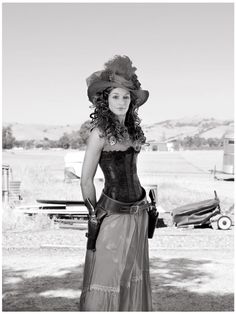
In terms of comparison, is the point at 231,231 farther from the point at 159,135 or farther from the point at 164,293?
the point at 159,135

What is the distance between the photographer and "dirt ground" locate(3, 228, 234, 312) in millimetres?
6453

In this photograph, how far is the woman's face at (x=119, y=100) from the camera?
3971mm

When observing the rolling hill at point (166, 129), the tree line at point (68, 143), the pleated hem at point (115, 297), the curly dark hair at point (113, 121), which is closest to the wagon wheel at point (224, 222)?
the pleated hem at point (115, 297)

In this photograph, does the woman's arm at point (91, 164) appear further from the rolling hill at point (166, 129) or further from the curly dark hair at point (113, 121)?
the rolling hill at point (166, 129)

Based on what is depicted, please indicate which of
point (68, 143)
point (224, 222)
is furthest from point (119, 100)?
point (68, 143)

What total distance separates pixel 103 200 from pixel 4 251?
5952 millimetres

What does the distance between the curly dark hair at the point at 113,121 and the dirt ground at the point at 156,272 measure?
297cm

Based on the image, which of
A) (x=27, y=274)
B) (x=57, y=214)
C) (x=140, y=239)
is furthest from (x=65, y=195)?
(x=140, y=239)

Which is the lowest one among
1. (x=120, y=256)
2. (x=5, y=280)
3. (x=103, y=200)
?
(x=5, y=280)

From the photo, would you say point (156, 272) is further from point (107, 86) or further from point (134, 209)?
point (107, 86)

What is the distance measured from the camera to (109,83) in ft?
13.1

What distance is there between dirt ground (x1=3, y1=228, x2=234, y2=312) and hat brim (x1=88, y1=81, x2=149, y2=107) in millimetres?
3099

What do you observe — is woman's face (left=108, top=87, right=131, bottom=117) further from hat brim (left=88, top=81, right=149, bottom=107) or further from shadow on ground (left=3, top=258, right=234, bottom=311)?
shadow on ground (left=3, top=258, right=234, bottom=311)

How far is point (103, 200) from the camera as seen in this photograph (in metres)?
3.96
